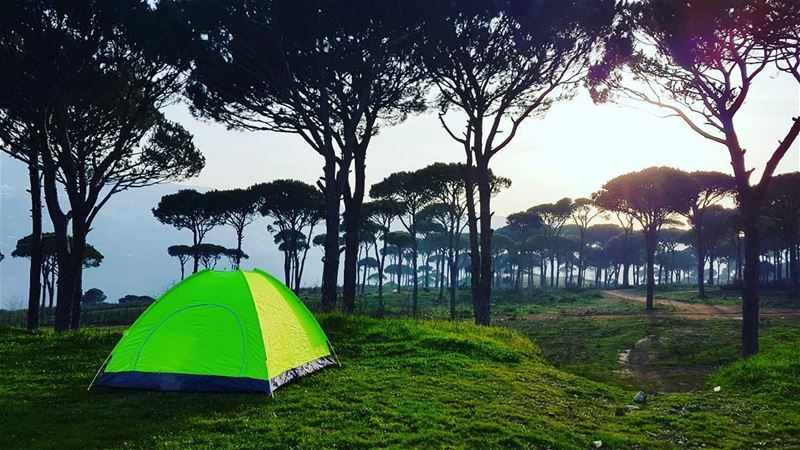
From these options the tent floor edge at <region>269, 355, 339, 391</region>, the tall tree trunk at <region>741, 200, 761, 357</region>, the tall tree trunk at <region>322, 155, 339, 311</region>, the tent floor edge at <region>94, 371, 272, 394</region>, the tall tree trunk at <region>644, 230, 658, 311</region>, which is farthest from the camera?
the tall tree trunk at <region>644, 230, 658, 311</region>

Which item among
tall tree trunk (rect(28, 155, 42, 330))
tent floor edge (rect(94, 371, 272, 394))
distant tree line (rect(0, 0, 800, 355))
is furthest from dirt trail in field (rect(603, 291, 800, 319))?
tall tree trunk (rect(28, 155, 42, 330))

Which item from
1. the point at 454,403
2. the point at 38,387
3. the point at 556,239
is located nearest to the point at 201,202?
the point at 38,387

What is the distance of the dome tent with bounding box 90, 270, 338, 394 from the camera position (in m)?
8.19

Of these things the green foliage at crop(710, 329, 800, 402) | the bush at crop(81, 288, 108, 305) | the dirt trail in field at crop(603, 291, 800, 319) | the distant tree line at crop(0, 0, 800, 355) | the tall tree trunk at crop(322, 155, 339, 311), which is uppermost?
the distant tree line at crop(0, 0, 800, 355)

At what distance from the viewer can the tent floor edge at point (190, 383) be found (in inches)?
319

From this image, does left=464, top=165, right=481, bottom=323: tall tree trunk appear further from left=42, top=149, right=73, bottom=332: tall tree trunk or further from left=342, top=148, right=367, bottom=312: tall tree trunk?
left=42, top=149, right=73, bottom=332: tall tree trunk

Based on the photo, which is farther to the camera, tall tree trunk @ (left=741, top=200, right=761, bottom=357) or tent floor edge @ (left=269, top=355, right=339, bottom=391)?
tall tree trunk @ (left=741, top=200, right=761, bottom=357)

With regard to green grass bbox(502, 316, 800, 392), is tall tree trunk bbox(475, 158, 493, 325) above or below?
above

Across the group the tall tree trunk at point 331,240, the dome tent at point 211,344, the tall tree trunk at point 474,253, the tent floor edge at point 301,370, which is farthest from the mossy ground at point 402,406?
the tall tree trunk at point 474,253

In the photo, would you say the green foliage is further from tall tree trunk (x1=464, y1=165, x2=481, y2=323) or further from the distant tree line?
tall tree trunk (x1=464, y1=165, x2=481, y2=323)

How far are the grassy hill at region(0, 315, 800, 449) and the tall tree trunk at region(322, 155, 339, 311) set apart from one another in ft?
18.9

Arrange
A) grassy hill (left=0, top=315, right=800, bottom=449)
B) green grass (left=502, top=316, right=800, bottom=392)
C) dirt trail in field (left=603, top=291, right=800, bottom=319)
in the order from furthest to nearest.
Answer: dirt trail in field (left=603, top=291, right=800, bottom=319), green grass (left=502, top=316, right=800, bottom=392), grassy hill (left=0, top=315, right=800, bottom=449)

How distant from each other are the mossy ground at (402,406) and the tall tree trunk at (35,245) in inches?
192

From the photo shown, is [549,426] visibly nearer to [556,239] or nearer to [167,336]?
[167,336]
